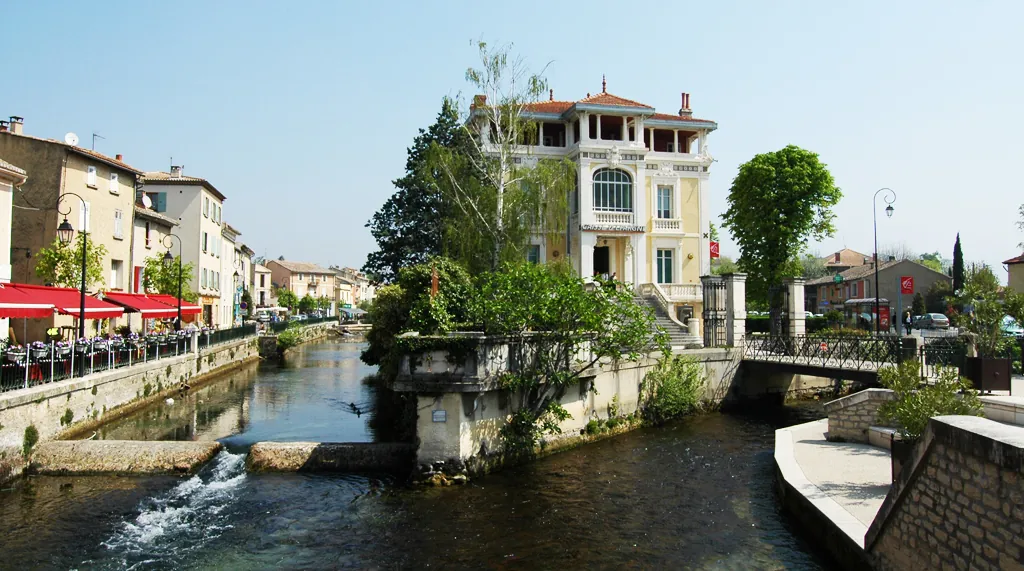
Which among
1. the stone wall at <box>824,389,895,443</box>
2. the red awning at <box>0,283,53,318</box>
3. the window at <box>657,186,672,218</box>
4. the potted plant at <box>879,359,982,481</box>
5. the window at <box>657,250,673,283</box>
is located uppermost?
the window at <box>657,186,672,218</box>

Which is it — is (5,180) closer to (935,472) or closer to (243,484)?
(243,484)

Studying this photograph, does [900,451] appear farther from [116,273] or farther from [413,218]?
[116,273]

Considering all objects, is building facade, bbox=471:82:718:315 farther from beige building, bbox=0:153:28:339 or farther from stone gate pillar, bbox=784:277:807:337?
beige building, bbox=0:153:28:339

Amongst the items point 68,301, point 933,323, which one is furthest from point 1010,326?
point 68,301

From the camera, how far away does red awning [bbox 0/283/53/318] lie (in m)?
16.2

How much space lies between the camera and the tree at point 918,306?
60125mm

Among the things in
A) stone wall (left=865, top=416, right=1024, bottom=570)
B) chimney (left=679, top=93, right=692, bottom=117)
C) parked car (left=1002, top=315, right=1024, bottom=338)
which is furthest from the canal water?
chimney (left=679, top=93, right=692, bottom=117)

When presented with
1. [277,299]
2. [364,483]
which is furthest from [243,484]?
[277,299]

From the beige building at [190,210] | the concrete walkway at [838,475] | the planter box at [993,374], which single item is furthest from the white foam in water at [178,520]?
the beige building at [190,210]

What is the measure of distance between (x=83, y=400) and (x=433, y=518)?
1236 centimetres

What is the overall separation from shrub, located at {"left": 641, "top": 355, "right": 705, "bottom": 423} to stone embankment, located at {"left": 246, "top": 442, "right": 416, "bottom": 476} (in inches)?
361

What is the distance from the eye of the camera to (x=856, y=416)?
48.7 feet

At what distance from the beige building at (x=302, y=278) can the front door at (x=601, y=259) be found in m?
83.0

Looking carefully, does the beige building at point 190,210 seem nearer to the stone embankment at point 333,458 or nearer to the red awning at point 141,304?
the red awning at point 141,304
